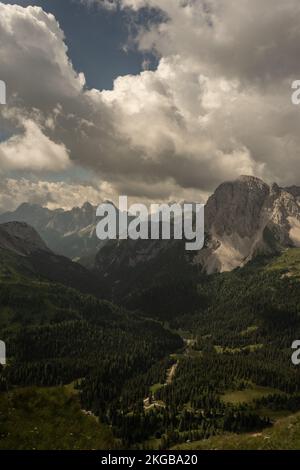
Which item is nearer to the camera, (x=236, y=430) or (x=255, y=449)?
(x=255, y=449)

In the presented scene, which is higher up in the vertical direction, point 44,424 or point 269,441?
point 269,441

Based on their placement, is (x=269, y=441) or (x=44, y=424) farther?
(x=44, y=424)

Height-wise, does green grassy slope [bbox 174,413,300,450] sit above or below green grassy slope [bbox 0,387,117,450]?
above

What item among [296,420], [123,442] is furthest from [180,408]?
[296,420]

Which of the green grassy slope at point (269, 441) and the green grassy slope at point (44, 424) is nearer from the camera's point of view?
the green grassy slope at point (269, 441)

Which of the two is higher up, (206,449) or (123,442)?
(206,449)

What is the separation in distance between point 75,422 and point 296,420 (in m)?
70.7

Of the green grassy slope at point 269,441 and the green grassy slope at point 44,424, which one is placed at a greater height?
the green grassy slope at point 269,441

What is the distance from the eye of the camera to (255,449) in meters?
75.4

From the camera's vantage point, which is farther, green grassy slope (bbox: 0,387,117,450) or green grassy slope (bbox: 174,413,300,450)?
green grassy slope (bbox: 0,387,117,450)
